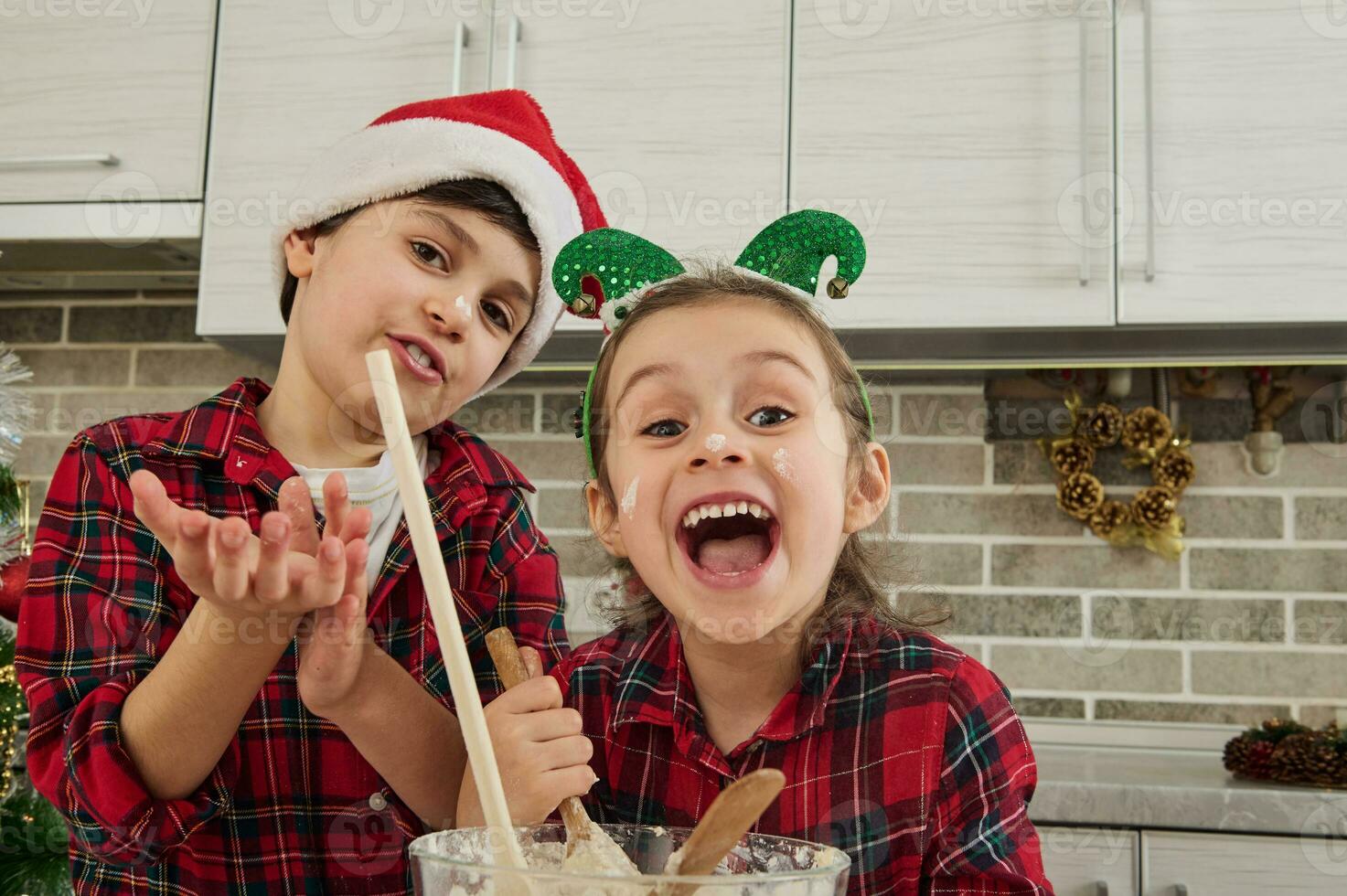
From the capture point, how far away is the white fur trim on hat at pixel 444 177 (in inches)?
41.4

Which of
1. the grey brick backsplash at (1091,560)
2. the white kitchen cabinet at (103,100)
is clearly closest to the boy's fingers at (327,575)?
the grey brick backsplash at (1091,560)

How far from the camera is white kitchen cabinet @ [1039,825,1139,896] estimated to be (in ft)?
4.84

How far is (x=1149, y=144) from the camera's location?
1706 mm

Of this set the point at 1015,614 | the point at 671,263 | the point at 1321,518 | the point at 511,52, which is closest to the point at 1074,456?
the point at 1015,614

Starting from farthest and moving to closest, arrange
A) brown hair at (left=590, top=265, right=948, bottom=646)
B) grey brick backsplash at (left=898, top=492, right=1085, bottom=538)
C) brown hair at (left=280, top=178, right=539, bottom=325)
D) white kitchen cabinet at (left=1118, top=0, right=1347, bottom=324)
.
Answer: grey brick backsplash at (left=898, top=492, right=1085, bottom=538)
white kitchen cabinet at (left=1118, top=0, right=1347, bottom=324)
brown hair at (left=280, top=178, right=539, bottom=325)
brown hair at (left=590, top=265, right=948, bottom=646)

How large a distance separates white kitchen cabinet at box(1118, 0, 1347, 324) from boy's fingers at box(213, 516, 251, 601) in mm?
1451

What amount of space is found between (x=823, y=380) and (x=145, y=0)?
1.64m

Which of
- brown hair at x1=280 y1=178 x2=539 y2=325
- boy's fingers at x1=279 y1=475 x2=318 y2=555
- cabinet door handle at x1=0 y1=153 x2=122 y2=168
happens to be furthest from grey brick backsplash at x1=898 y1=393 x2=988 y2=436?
boy's fingers at x1=279 y1=475 x2=318 y2=555

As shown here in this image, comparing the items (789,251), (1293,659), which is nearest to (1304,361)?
(1293,659)

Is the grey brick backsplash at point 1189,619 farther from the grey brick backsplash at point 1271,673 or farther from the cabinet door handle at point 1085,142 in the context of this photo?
the cabinet door handle at point 1085,142

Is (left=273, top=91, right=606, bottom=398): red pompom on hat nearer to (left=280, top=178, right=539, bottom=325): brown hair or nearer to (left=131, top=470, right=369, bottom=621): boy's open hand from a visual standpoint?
(left=280, top=178, right=539, bottom=325): brown hair

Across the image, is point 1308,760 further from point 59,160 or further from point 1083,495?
point 59,160

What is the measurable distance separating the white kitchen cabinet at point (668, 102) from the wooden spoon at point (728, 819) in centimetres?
131

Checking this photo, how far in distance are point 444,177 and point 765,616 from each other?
1.70 ft
